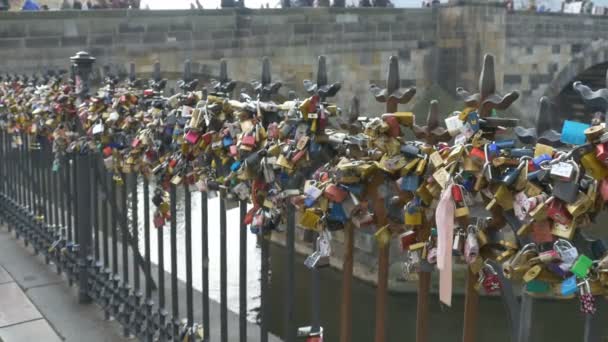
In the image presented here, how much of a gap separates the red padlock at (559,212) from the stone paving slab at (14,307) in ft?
10.6

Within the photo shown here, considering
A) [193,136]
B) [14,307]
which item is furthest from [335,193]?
[14,307]

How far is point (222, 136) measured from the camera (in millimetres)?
2512

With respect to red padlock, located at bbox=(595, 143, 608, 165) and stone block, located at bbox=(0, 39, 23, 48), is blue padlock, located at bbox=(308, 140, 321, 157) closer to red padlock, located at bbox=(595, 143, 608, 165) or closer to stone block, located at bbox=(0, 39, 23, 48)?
red padlock, located at bbox=(595, 143, 608, 165)

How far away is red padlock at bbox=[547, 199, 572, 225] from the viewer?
4.70ft

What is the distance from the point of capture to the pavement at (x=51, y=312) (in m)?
3.54

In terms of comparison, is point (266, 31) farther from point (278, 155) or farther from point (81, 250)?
point (278, 155)

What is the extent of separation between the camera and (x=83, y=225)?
4035 mm

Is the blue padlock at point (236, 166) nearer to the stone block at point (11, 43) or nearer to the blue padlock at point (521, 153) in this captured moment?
the blue padlock at point (521, 153)

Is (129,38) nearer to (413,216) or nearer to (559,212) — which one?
(413,216)

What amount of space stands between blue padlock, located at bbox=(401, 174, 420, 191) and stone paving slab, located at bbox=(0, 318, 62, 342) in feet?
8.20

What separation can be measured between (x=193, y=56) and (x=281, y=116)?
11.1m

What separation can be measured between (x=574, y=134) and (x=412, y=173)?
0.47 m

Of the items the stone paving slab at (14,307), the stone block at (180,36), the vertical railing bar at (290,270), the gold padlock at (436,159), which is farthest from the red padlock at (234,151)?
the stone block at (180,36)

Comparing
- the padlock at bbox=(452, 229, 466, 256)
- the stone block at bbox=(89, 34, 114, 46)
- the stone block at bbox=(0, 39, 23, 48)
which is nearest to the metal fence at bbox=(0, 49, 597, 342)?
the padlock at bbox=(452, 229, 466, 256)
